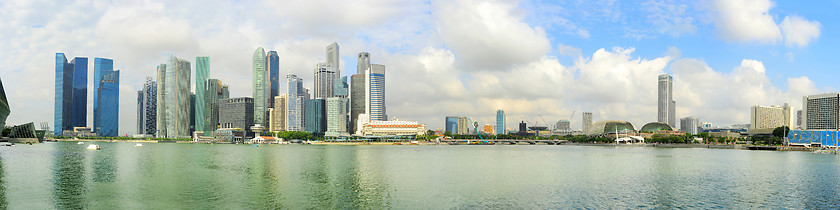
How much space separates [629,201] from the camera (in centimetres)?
5612

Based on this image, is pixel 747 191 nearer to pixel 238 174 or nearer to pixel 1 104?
pixel 238 174

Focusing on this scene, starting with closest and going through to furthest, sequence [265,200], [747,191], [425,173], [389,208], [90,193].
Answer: [389,208] < [265,200] < [90,193] < [747,191] < [425,173]

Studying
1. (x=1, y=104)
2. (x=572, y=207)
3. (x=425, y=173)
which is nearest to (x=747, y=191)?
(x=572, y=207)

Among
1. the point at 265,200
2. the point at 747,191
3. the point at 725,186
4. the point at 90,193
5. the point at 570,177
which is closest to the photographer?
the point at 265,200

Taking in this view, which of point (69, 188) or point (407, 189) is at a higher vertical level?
point (69, 188)

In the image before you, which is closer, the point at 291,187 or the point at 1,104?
the point at 291,187

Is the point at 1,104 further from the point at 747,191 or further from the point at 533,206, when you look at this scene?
the point at 747,191

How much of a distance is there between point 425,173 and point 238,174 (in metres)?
31.8

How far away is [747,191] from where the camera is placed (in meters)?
65.4

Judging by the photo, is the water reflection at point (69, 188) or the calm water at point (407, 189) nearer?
the water reflection at point (69, 188)

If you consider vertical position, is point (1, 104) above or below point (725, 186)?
above

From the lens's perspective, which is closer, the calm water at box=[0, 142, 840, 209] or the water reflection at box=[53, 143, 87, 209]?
the water reflection at box=[53, 143, 87, 209]

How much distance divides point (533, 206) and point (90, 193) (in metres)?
50.1

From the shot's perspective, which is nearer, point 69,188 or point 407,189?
point 69,188
